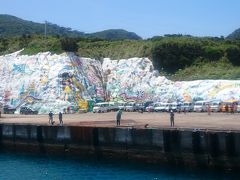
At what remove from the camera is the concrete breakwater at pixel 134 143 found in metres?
34.7

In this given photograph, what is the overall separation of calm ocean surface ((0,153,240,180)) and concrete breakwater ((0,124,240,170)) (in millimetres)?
1220

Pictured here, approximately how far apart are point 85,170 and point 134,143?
4862 millimetres

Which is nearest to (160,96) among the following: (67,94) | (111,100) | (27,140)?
(111,100)

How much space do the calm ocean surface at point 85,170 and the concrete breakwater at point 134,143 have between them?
1.22 meters

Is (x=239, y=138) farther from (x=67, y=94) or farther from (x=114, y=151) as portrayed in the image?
(x=67, y=94)

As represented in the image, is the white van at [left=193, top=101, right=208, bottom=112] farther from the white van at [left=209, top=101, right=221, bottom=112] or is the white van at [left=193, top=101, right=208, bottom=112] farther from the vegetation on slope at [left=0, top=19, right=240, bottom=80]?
the vegetation on slope at [left=0, top=19, right=240, bottom=80]

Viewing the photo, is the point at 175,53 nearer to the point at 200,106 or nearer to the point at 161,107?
the point at 161,107

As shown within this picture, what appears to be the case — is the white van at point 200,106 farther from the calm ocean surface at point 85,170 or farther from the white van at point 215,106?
the calm ocean surface at point 85,170

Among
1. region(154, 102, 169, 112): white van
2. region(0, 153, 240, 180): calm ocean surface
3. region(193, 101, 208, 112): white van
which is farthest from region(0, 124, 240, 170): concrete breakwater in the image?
region(193, 101, 208, 112): white van

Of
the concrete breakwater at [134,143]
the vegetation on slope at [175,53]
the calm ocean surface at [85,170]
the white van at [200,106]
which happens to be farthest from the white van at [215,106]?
the calm ocean surface at [85,170]

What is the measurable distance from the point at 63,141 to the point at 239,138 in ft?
56.6

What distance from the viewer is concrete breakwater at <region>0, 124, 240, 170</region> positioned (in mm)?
34719

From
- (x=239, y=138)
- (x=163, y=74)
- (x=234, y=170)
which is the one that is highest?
(x=163, y=74)

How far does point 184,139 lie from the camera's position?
120 feet
